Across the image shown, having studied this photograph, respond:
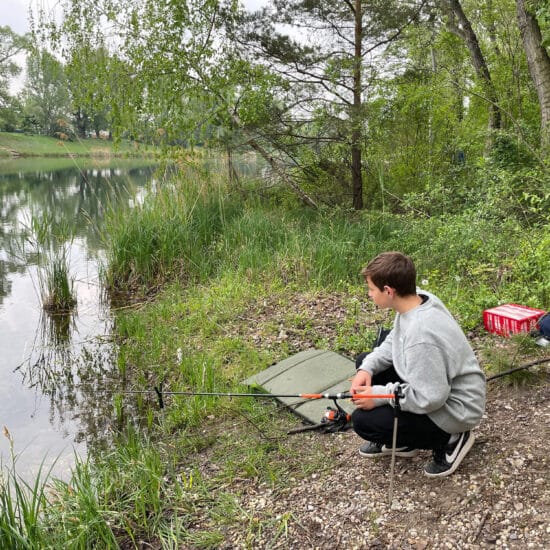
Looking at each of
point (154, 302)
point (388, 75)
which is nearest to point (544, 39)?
point (388, 75)

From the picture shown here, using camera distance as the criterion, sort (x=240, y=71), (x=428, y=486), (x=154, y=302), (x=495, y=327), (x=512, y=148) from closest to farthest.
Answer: (x=428, y=486) → (x=495, y=327) → (x=154, y=302) → (x=512, y=148) → (x=240, y=71)

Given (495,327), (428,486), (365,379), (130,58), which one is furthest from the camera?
(130,58)

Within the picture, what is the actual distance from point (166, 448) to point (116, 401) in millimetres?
866

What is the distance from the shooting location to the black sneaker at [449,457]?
2096mm

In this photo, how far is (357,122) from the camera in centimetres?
732

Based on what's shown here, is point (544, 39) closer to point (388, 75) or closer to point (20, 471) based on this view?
point (388, 75)

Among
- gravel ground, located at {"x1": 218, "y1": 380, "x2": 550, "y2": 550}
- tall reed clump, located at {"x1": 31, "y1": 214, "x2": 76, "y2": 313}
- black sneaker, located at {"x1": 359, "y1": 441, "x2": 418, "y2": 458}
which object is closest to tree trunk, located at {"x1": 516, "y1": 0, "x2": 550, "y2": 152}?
gravel ground, located at {"x1": 218, "y1": 380, "x2": 550, "y2": 550}

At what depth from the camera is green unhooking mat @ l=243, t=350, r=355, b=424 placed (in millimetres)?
3041

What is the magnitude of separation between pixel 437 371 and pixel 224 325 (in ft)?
9.73

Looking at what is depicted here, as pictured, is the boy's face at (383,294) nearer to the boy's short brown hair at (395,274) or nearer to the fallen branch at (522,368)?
the boy's short brown hair at (395,274)

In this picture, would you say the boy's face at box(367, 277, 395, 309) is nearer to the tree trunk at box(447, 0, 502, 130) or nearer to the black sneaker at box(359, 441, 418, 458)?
the black sneaker at box(359, 441, 418, 458)

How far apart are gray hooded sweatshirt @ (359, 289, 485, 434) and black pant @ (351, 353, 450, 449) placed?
0.04 m

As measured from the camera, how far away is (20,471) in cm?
315

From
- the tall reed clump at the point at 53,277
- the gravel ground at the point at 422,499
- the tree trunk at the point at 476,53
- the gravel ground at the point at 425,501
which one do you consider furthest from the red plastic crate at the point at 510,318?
the tree trunk at the point at 476,53
